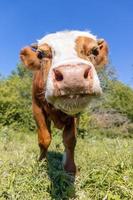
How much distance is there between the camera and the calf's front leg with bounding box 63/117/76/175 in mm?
6457

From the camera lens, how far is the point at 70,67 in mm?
4230

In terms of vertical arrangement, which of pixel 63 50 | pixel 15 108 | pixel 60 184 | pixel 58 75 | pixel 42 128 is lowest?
pixel 60 184

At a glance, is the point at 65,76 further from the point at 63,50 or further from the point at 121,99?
the point at 121,99

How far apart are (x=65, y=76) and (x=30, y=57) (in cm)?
189

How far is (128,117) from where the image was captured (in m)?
26.9

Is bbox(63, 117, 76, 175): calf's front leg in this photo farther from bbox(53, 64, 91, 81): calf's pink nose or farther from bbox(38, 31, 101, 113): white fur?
bbox(53, 64, 91, 81): calf's pink nose

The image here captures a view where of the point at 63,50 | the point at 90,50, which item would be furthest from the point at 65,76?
the point at 90,50

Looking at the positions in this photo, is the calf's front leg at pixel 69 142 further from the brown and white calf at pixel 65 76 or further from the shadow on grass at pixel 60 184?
the shadow on grass at pixel 60 184

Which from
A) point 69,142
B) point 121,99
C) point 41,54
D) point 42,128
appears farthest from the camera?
point 121,99

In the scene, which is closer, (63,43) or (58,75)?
(58,75)

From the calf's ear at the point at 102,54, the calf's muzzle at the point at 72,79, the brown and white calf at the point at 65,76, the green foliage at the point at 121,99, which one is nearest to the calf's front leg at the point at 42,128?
the brown and white calf at the point at 65,76

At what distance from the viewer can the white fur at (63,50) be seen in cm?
445

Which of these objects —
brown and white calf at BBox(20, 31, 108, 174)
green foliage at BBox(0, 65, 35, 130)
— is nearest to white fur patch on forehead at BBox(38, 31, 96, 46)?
brown and white calf at BBox(20, 31, 108, 174)

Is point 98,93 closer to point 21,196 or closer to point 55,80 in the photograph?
point 55,80
